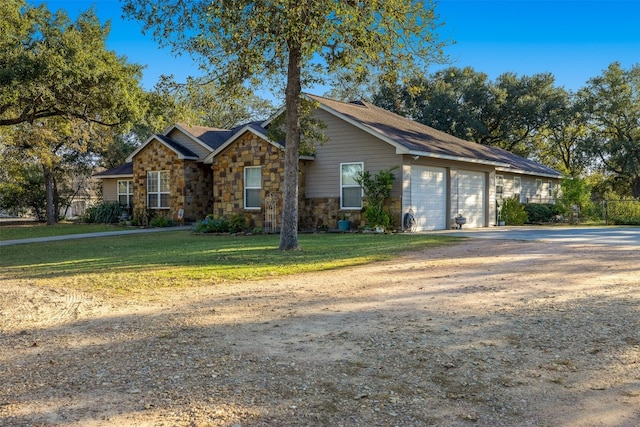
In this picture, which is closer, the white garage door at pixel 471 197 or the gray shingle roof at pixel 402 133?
the gray shingle roof at pixel 402 133

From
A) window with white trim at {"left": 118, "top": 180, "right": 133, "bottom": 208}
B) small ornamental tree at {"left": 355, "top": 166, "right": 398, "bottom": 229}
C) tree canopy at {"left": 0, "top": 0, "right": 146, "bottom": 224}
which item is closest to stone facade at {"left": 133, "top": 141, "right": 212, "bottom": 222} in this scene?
window with white trim at {"left": 118, "top": 180, "right": 133, "bottom": 208}

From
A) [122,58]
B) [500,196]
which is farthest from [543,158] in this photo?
[122,58]

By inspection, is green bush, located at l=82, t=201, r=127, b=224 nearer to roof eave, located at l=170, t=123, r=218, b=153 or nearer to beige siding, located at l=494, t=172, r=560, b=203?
roof eave, located at l=170, t=123, r=218, b=153

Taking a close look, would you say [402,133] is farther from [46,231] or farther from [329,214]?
[46,231]

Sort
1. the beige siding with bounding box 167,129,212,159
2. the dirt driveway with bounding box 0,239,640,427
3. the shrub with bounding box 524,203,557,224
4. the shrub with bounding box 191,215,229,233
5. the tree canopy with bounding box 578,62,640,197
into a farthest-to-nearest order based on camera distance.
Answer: the tree canopy with bounding box 578,62,640,197
the shrub with bounding box 524,203,557,224
the beige siding with bounding box 167,129,212,159
the shrub with bounding box 191,215,229,233
the dirt driveway with bounding box 0,239,640,427

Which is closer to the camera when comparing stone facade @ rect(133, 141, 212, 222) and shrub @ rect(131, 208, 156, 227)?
stone facade @ rect(133, 141, 212, 222)

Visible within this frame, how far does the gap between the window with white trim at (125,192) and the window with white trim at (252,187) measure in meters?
11.1

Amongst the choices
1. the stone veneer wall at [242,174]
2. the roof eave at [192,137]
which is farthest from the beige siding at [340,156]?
the roof eave at [192,137]

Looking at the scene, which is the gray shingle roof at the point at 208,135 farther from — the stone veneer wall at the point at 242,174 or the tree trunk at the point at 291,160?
the tree trunk at the point at 291,160

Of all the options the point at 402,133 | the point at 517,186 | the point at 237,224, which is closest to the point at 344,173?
the point at 402,133

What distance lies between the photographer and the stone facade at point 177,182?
2348 cm

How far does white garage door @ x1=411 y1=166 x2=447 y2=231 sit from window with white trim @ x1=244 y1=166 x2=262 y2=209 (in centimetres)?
581

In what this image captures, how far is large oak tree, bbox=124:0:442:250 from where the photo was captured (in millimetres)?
11336

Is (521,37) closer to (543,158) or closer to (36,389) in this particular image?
(36,389)
